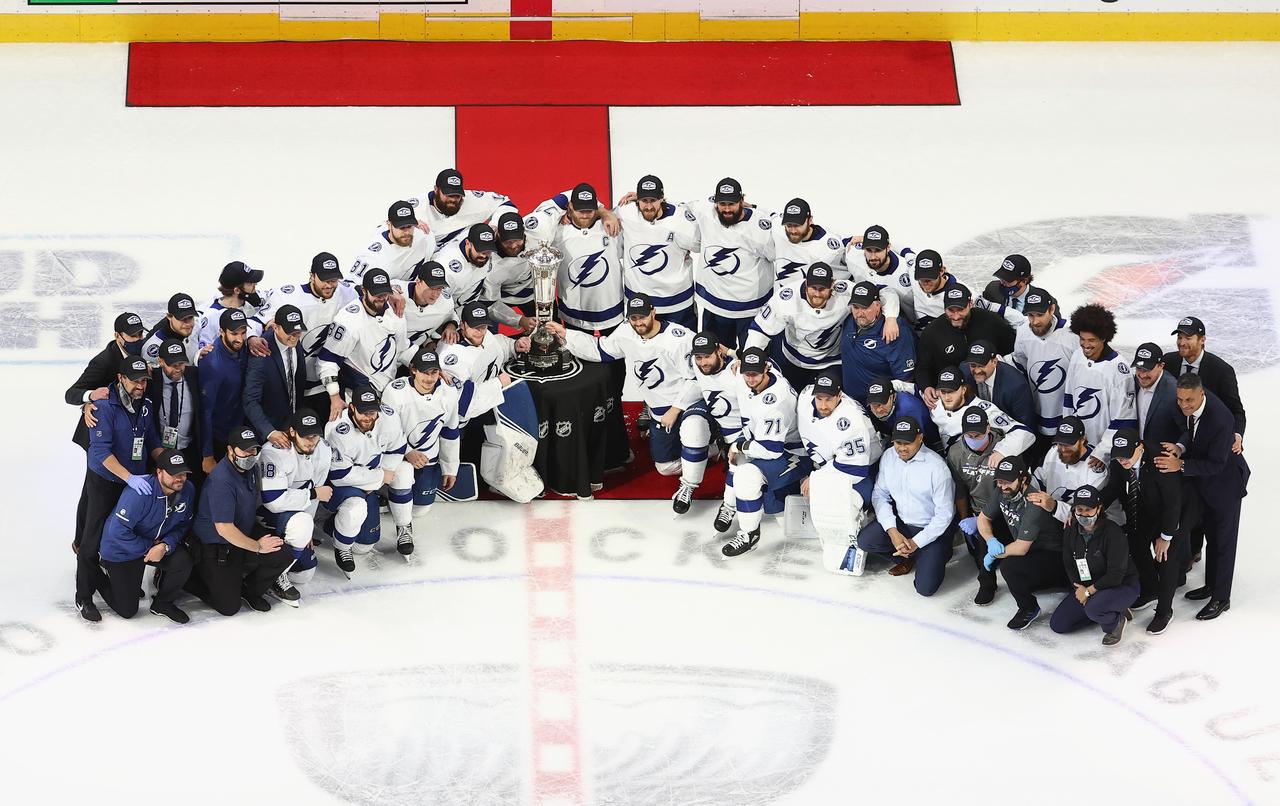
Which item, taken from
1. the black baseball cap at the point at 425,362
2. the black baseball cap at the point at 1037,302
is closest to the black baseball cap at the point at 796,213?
the black baseball cap at the point at 1037,302

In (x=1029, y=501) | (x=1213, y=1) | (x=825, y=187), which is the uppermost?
(x=1213, y=1)

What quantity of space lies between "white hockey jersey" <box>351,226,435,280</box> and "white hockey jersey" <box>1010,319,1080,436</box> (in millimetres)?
2975

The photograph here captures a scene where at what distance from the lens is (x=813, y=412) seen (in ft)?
33.7

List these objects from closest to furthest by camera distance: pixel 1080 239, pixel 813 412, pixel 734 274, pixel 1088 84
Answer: pixel 813 412 → pixel 734 274 → pixel 1080 239 → pixel 1088 84

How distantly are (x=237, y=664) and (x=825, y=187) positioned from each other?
543 cm

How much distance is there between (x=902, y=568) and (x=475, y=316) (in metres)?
2.36

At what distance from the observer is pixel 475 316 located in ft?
34.3

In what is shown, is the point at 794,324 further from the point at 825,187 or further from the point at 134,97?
the point at 134,97

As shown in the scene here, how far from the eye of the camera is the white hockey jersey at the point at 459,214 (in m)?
11.2

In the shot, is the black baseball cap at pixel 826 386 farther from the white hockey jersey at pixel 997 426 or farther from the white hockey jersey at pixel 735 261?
the white hockey jersey at pixel 735 261

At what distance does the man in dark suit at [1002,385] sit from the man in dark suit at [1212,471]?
74 centimetres

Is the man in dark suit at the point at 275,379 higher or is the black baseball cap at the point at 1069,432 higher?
the man in dark suit at the point at 275,379

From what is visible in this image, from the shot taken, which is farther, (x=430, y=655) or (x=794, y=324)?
(x=794, y=324)

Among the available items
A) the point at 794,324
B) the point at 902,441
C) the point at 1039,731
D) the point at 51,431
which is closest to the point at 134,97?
the point at 51,431
